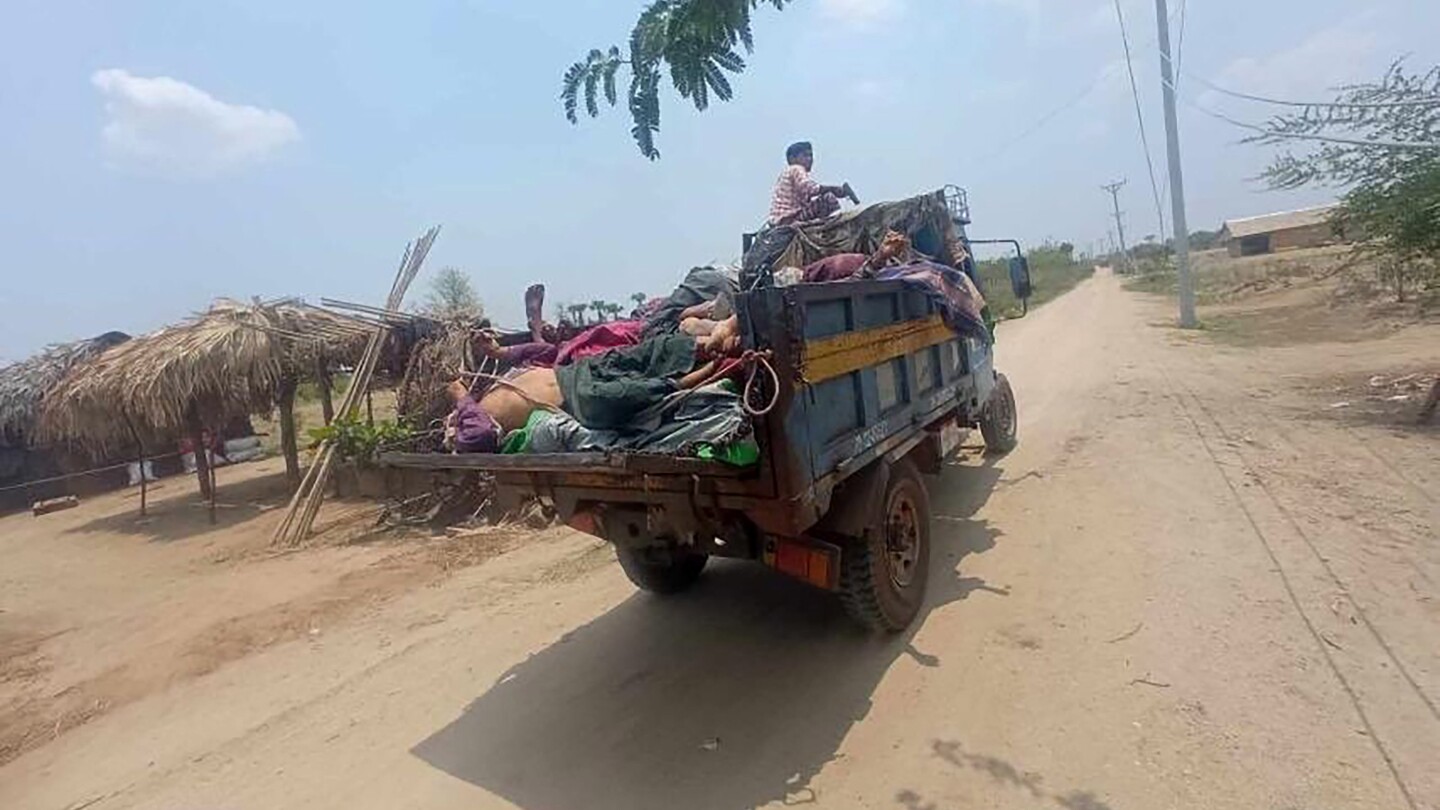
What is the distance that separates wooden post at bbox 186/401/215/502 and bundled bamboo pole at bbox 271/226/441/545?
1.89 m

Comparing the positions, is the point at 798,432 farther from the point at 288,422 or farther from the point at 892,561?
the point at 288,422

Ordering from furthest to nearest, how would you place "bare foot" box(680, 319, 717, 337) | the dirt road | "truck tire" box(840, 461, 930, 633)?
1. "bare foot" box(680, 319, 717, 337)
2. "truck tire" box(840, 461, 930, 633)
3. the dirt road

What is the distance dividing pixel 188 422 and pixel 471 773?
9.75 m

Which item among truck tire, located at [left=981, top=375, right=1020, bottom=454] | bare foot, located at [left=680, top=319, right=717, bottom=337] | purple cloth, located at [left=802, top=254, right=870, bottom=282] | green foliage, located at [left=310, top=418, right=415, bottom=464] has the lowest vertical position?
truck tire, located at [left=981, top=375, right=1020, bottom=454]

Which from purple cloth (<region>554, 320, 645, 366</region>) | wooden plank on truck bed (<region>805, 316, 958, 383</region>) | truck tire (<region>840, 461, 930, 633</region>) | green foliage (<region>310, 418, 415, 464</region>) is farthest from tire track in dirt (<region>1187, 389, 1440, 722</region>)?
green foliage (<region>310, 418, 415, 464</region>)

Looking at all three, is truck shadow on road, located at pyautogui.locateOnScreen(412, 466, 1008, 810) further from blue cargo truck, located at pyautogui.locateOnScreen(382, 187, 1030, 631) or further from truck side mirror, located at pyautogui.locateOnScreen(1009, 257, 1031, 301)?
truck side mirror, located at pyautogui.locateOnScreen(1009, 257, 1031, 301)

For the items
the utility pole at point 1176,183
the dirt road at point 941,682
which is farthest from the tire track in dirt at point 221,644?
the utility pole at point 1176,183

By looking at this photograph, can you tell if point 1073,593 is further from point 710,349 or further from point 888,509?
point 710,349

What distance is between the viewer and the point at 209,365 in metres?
10.2

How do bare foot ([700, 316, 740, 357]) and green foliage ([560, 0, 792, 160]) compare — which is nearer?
green foliage ([560, 0, 792, 160])

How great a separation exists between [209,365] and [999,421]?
9766 mm

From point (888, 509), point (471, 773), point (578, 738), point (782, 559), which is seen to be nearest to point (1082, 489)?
point (888, 509)

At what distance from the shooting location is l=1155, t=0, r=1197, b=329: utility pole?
17.5 metres

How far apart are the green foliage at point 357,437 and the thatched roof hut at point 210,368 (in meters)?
1.75
